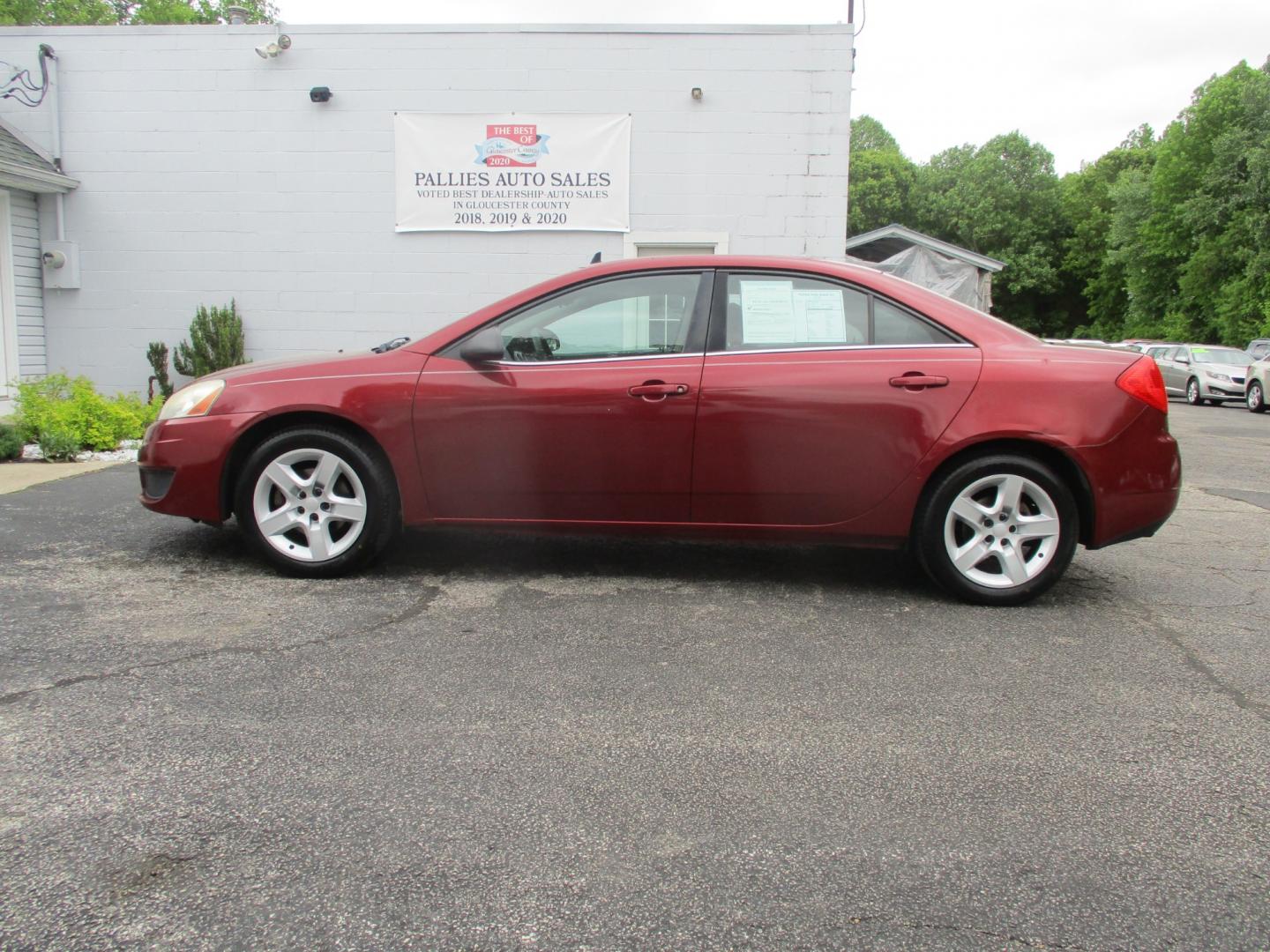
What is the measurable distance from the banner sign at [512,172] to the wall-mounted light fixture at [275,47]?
1.45 meters

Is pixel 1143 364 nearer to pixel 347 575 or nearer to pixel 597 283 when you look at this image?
pixel 597 283

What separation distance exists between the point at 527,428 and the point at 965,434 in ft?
6.48

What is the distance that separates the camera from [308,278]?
444 inches

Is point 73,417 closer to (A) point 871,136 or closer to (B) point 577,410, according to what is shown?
(B) point 577,410

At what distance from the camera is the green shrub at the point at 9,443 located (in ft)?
27.7

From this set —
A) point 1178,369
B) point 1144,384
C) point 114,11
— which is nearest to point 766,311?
point 1144,384

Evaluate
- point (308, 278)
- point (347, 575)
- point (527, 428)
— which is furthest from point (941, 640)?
point (308, 278)

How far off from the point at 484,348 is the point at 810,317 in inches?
60.1

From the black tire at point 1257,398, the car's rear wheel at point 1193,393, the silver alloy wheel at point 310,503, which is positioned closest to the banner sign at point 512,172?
the silver alloy wheel at point 310,503

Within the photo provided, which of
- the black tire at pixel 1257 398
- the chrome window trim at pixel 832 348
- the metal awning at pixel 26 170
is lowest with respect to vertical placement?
the black tire at pixel 1257 398

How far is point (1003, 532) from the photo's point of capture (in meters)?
4.46

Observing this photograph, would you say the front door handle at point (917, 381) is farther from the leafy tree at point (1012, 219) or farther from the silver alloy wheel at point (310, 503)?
the leafy tree at point (1012, 219)

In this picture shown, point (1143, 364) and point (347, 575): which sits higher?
point (1143, 364)

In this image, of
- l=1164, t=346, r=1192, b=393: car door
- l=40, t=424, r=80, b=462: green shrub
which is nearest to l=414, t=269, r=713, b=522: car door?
l=40, t=424, r=80, b=462: green shrub
